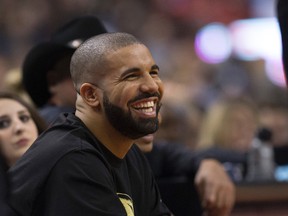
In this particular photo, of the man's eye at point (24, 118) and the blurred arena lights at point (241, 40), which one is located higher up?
the man's eye at point (24, 118)

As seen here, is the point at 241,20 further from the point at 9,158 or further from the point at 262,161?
the point at 9,158

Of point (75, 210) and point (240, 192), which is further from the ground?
point (75, 210)

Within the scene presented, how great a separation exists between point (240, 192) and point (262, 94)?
6.82 meters

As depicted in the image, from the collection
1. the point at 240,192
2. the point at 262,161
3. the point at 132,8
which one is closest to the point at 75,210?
the point at 240,192

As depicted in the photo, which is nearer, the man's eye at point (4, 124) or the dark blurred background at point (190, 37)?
the man's eye at point (4, 124)

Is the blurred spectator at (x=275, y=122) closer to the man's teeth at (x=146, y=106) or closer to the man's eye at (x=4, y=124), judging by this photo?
the man's eye at (x=4, y=124)

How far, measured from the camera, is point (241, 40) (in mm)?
14336

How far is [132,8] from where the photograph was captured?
39.5 feet

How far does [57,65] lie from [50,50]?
12 centimetres

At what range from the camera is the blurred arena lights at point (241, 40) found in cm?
1380

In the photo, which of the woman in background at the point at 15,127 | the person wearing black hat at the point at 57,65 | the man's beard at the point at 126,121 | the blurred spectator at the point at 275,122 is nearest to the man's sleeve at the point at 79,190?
the man's beard at the point at 126,121

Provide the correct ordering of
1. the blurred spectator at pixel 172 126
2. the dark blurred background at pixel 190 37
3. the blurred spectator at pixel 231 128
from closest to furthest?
the blurred spectator at pixel 172 126 < the blurred spectator at pixel 231 128 < the dark blurred background at pixel 190 37

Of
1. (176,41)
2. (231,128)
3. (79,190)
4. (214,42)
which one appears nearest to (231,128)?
(231,128)

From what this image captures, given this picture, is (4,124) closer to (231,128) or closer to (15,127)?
(15,127)
